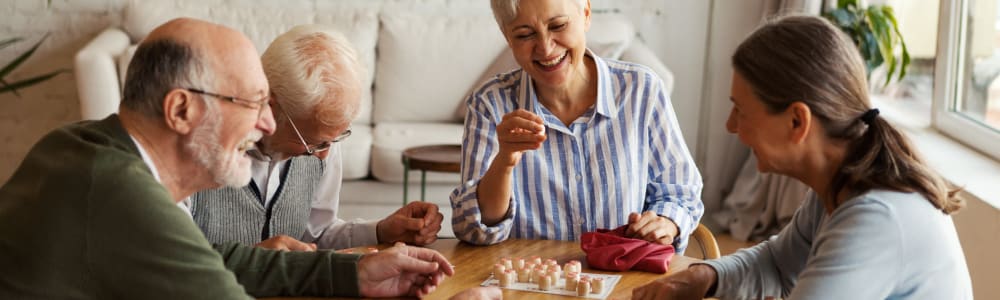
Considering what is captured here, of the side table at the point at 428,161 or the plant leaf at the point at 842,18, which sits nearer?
the side table at the point at 428,161

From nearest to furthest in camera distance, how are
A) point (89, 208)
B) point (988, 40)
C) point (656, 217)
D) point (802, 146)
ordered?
1. point (89, 208)
2. point (802, 146)
3. point (656, 217)
4. point (988, 40)

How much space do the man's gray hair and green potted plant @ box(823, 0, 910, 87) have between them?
11.3ft

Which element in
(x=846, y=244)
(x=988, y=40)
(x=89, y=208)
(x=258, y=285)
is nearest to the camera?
(x=89, y=208)

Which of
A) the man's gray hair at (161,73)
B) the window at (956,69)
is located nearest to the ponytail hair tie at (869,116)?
the man's gray hair at (161,73)

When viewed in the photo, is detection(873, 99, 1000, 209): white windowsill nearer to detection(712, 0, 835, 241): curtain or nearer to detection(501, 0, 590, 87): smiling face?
detection(712, 0, 835, 241): curtain

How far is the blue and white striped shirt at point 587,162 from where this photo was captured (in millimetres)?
2322

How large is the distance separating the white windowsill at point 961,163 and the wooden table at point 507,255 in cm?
119

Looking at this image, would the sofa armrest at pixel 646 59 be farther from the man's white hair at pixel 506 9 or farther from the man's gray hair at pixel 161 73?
the man's gray hair at pixel 161 73

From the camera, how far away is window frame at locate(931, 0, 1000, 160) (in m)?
3.88

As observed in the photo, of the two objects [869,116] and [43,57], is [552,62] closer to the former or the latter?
[869,116]

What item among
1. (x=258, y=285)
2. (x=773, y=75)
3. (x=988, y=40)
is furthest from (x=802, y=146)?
(x=988, y=40)

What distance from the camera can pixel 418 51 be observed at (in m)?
5.07

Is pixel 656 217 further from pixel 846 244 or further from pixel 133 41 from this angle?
pixel 133 41

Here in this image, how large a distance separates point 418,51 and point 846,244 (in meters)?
3.74
